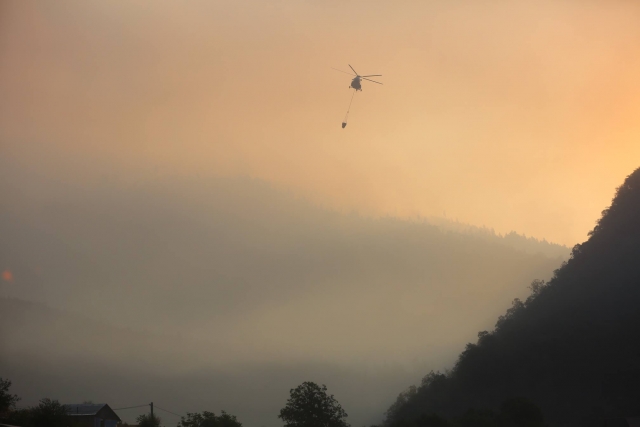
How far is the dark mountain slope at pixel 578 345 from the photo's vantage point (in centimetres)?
10206

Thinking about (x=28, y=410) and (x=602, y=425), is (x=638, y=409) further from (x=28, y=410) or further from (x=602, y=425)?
(x=28, y=410)

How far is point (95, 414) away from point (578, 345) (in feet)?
311

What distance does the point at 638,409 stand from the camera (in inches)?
3691

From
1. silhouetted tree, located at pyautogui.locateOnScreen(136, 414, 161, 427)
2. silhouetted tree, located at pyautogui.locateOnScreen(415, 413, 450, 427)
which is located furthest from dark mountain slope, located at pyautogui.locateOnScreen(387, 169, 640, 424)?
silhouetted tree, located at pyautogui.locateOnScreen(136, 414, 161, 427)

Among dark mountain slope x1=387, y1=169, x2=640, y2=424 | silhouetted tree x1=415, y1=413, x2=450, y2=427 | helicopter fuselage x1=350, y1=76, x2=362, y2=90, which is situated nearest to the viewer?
silhouetted tree x1=415, y1=413, x2=450, y2=427

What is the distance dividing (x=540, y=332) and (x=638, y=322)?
20636 mm

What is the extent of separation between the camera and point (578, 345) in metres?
111

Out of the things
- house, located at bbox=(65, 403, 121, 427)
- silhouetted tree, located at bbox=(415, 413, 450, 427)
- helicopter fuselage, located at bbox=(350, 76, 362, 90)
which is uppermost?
helicopter fuselage, located at bbox=(350, 76, 362, 90)

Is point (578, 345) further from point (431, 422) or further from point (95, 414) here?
point (95, 414)

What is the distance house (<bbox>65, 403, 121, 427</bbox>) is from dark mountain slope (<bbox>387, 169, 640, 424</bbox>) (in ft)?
238

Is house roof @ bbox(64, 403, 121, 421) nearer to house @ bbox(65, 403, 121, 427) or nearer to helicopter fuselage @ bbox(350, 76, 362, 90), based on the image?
house @ bbox(65, 403, 121, 427)

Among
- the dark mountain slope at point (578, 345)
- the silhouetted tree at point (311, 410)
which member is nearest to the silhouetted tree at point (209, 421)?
the silhouetted tree at point (311, 410)

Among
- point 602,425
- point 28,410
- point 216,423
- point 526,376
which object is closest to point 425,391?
point 526,376

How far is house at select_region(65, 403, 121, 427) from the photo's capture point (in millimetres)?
102425
